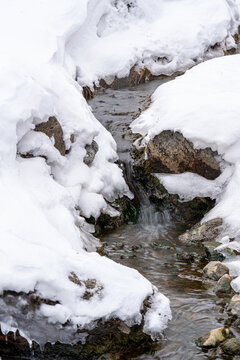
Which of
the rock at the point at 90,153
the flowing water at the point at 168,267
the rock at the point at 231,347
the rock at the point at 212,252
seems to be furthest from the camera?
the rock at the point at 90,153

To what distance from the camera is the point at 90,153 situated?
7.88 meters

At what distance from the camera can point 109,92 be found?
11.6m

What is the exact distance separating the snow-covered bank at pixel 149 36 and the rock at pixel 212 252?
5637 millimetres

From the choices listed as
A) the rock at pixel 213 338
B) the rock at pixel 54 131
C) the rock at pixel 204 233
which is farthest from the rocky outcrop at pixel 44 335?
the rock at pixel 54 131

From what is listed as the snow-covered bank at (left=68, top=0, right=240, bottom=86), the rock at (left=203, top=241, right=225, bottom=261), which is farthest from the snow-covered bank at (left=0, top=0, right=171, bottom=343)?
the rock at (left=203, top=241, right=225, bottom=261)

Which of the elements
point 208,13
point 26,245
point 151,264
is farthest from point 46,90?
point 208,13

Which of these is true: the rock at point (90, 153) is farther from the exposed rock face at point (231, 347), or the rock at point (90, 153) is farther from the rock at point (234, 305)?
the exposed rock face at point (231, 347)

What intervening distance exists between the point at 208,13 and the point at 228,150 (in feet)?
26.3

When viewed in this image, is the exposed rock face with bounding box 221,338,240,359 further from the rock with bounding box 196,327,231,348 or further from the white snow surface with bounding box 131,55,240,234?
the white snow surface with bounding box 131,55,240,234

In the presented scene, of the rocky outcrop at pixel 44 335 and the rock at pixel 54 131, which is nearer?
the rocky outcrop at pixel 44 335

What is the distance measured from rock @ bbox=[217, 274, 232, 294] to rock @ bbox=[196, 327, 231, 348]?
81 cm

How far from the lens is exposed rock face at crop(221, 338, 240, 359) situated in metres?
4.44

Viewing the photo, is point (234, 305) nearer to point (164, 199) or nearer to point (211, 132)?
point (164, 199)

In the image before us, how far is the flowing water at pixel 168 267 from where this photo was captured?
4.68m
